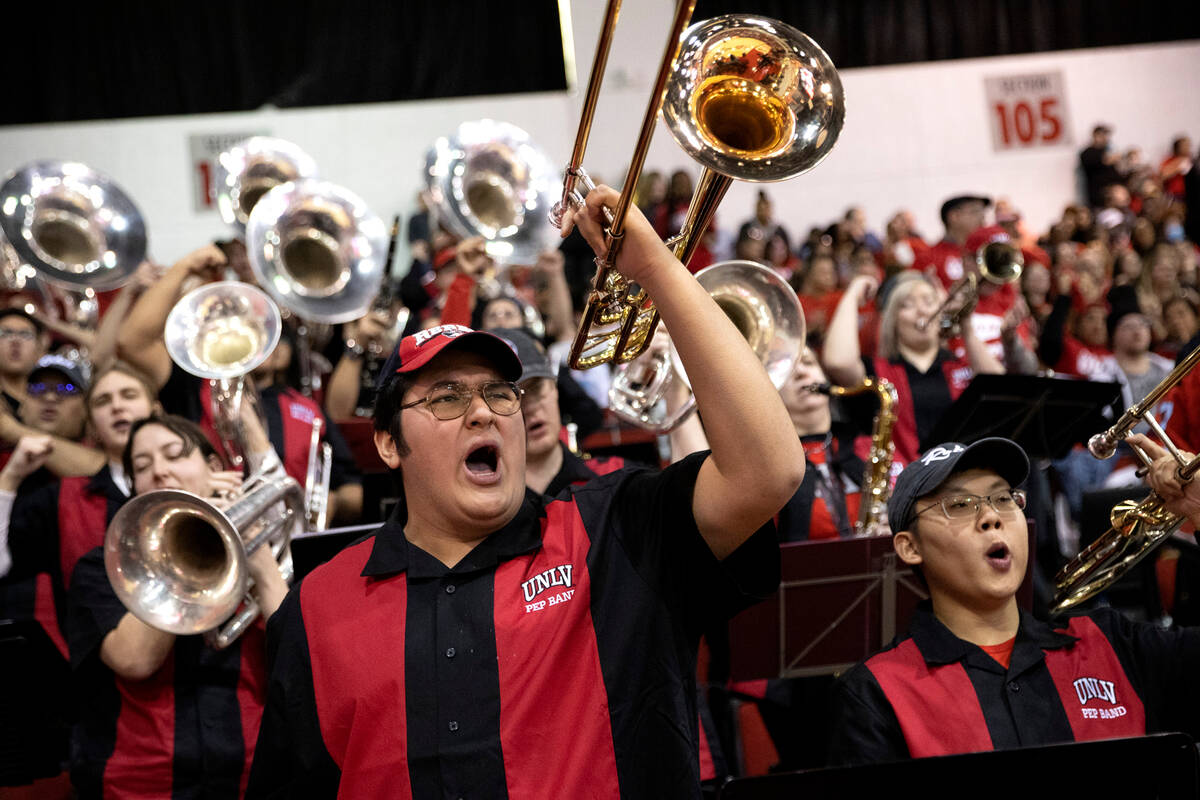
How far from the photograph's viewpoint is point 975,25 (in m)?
13.5

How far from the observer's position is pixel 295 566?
10.00 ft

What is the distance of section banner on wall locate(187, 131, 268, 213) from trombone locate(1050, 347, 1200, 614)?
10331 millimetres

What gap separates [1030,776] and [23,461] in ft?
11.1

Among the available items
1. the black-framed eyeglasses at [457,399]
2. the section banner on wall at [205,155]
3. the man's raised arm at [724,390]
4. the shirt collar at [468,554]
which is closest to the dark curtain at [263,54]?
the section banner on wall at [205,155]

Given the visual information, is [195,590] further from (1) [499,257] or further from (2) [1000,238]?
(2) [1000,238]

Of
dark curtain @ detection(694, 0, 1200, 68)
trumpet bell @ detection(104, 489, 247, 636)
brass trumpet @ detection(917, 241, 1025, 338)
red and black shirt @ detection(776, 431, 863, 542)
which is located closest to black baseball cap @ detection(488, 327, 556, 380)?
red and black shirt @ detection(776, 431, 863, 542)

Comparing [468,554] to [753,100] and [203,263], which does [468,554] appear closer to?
[753,100]

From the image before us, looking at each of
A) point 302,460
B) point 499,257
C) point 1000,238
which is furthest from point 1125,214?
point 302,460

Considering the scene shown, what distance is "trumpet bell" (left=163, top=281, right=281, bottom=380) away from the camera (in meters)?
4.37

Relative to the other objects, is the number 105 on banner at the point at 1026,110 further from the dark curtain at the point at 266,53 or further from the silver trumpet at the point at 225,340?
the silver trumpet at the point at 225,340

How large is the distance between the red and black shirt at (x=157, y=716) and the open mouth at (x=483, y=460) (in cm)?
135

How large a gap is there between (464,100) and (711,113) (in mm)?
10386

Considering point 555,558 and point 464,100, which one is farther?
point 464,100

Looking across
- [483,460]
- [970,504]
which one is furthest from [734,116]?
[970,504]
